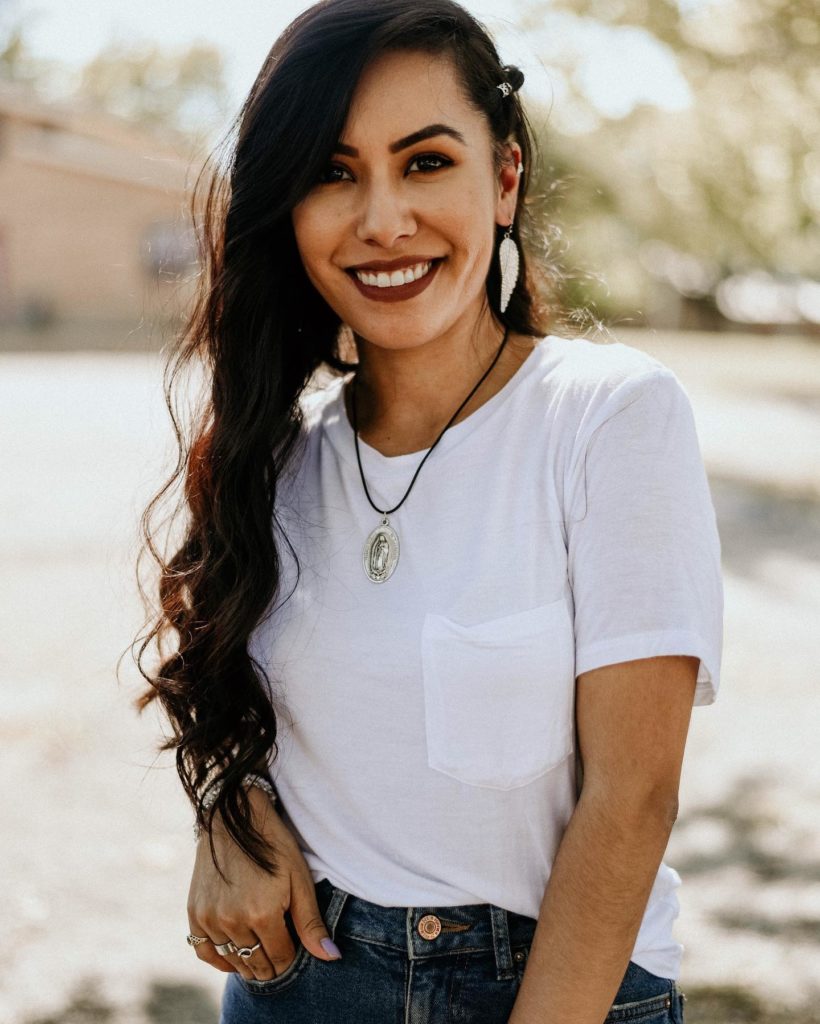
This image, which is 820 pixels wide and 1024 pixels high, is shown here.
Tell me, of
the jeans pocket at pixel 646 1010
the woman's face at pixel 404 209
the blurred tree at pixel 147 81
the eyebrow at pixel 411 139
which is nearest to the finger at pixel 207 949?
the jeans pocket at pixel 646 1010

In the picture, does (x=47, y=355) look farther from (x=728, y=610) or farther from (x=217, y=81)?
Answer: (x=217, y=81)

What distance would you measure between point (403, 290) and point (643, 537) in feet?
1.99

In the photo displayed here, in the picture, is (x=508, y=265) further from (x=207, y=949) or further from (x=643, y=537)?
(x=207, y=949)

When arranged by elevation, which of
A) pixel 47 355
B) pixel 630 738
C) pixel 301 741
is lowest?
pixel 47 355

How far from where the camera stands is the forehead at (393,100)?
180 cm

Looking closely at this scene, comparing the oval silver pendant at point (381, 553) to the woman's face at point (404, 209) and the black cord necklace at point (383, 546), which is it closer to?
the black cord necklace at point (383, 546)

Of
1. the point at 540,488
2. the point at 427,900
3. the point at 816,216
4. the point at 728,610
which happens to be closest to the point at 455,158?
the point at 540,488

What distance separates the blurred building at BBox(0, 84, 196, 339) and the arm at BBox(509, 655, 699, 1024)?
30.0 metres

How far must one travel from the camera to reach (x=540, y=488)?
1635 mm

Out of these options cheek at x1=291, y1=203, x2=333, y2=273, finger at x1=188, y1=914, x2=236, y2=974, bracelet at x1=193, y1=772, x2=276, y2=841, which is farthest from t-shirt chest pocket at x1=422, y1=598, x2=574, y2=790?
cheek at x1=291, y1=203, x2=333, y2=273

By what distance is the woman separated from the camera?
1536mm

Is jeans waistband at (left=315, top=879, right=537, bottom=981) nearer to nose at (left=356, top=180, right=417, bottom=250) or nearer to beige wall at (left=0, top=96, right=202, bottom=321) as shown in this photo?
nose at (left=356, top=180, right=417, bottom=250)

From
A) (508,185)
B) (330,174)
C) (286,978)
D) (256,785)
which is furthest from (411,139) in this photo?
(286,978)

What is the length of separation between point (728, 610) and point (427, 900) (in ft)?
19.8
